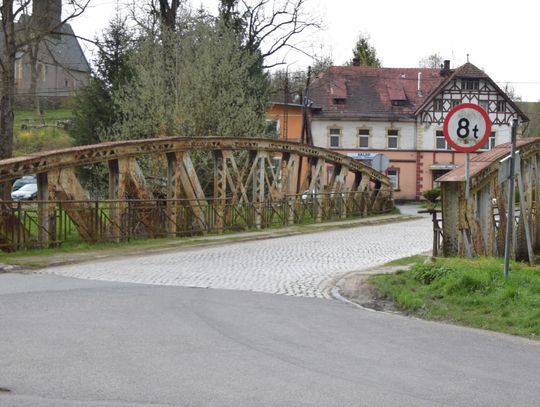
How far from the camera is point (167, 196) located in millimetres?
24359

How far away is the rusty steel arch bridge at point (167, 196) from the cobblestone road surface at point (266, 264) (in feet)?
6.97

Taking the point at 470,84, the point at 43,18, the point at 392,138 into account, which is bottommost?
the point at 392,138

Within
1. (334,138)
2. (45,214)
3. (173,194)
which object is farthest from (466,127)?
(334,138)

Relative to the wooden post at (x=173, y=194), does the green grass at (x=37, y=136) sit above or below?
above

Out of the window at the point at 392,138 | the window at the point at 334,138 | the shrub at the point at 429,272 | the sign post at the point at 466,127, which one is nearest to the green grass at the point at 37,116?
the window at the point at 334,138

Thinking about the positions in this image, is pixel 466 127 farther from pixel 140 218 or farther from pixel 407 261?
pixel 140 218

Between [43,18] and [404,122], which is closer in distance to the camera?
[43,18]

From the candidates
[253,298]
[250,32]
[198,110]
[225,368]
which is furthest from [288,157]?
[225,368]

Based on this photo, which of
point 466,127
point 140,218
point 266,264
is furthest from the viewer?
point 140,218

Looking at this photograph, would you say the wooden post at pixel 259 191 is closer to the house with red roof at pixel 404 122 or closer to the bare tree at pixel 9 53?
the bare tree at pixel 9 53

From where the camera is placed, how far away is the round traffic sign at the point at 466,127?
42.4 ft

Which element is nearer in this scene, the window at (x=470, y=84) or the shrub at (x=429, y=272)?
the shrub at (x=429, y=272)

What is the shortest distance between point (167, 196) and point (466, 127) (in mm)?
12800

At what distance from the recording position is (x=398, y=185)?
205 feet
